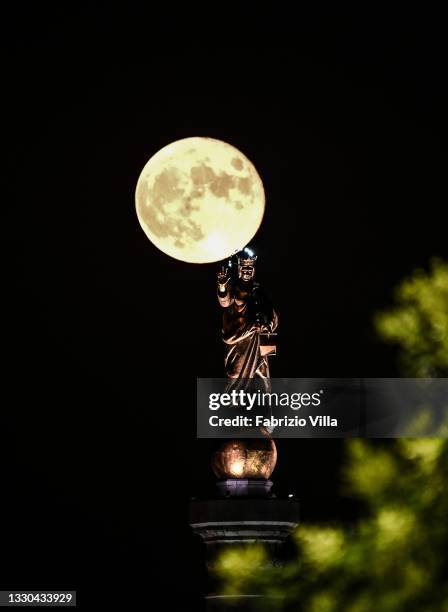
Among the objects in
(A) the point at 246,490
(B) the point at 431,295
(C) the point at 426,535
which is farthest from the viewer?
(A) the point at 246,490

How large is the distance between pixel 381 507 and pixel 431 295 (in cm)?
176

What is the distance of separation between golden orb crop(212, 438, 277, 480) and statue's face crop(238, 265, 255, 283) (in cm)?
277

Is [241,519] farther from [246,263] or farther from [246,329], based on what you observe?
[246,263]

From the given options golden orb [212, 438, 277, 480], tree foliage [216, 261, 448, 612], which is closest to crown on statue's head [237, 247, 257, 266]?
golden orb [212, 438, 277, 480]

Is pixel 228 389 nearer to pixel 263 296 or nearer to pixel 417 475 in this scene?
pixel 263 296

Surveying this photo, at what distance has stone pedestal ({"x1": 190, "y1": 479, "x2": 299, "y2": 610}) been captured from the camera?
26.8m

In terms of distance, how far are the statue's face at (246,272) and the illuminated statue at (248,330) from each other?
12 centimetres

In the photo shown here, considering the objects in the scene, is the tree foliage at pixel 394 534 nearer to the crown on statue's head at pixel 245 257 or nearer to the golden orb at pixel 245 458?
the golden orb at pixel 245 458

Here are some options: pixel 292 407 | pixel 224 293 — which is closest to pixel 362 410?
pixel 292 407

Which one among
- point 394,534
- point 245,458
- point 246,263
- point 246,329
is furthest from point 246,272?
point 394,534

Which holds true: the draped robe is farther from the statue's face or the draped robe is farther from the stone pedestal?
the stone pedestal

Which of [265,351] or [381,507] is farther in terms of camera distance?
[265,351]

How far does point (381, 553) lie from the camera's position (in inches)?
480

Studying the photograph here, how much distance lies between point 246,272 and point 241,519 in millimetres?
4204
